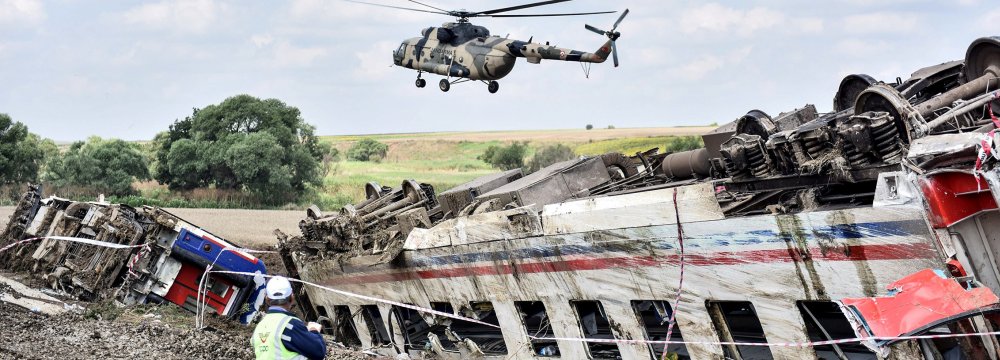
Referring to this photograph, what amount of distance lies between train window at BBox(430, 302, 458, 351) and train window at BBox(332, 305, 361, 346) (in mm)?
2444

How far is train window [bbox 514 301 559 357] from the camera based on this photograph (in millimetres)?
12234

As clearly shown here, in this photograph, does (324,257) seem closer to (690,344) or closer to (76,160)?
(690,344)

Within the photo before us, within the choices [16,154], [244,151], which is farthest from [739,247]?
[16,154]

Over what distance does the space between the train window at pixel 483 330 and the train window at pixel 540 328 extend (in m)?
0.42

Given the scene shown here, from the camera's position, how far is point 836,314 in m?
10.6

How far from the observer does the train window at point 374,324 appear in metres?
→ 15.6

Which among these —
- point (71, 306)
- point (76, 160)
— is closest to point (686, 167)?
point (71, 306)

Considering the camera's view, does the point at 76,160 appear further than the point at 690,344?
Yes

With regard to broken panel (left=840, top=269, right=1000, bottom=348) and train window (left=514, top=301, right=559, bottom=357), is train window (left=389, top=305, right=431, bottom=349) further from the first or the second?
broken panel (left=840, top=269, right=1000, bottom=348)

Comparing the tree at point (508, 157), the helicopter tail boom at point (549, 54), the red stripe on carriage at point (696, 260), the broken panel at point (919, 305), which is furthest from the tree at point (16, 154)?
the broken panel at point (919, 305)

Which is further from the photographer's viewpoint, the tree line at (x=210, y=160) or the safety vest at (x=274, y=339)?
the tree line at (x=210, y=160)

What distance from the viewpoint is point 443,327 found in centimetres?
1405

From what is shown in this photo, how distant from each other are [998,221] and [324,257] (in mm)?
10432

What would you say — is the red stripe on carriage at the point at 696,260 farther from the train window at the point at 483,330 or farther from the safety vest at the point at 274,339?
the safety vest at the point at 274,339
